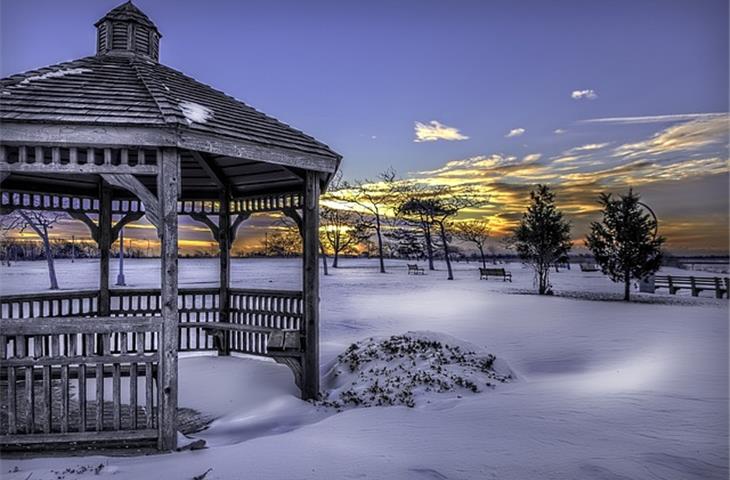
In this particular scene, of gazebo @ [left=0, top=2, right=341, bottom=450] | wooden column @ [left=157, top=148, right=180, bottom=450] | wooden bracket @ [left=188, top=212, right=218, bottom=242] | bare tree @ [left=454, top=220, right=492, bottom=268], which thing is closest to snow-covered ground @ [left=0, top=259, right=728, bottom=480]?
wooden column @ [left=157, top=148, right=180, bottom=450]

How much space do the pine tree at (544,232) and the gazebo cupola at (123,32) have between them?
2031cm

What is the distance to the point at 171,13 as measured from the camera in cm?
939

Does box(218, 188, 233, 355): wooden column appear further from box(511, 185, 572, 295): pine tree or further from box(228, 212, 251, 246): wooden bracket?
box(511, 185, 572, 295): pine tree

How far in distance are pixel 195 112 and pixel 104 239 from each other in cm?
425

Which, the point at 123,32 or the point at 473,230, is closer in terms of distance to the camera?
the point at 123,32

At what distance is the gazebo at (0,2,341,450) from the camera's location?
4.55 m

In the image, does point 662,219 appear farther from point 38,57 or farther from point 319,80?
point 38,57

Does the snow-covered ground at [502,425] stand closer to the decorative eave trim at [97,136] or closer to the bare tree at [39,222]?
the decorative eave trim at [97,136]

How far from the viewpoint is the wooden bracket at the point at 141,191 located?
461 centimetres

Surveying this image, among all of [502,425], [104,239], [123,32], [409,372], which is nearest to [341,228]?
[104,239]

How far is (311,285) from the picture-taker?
22.6ft

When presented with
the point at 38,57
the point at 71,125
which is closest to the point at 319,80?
the point at 38,57

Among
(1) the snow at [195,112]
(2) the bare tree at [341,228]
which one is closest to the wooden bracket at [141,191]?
(1) the snow at [195,112]

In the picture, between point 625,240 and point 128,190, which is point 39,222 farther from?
point 625,240
